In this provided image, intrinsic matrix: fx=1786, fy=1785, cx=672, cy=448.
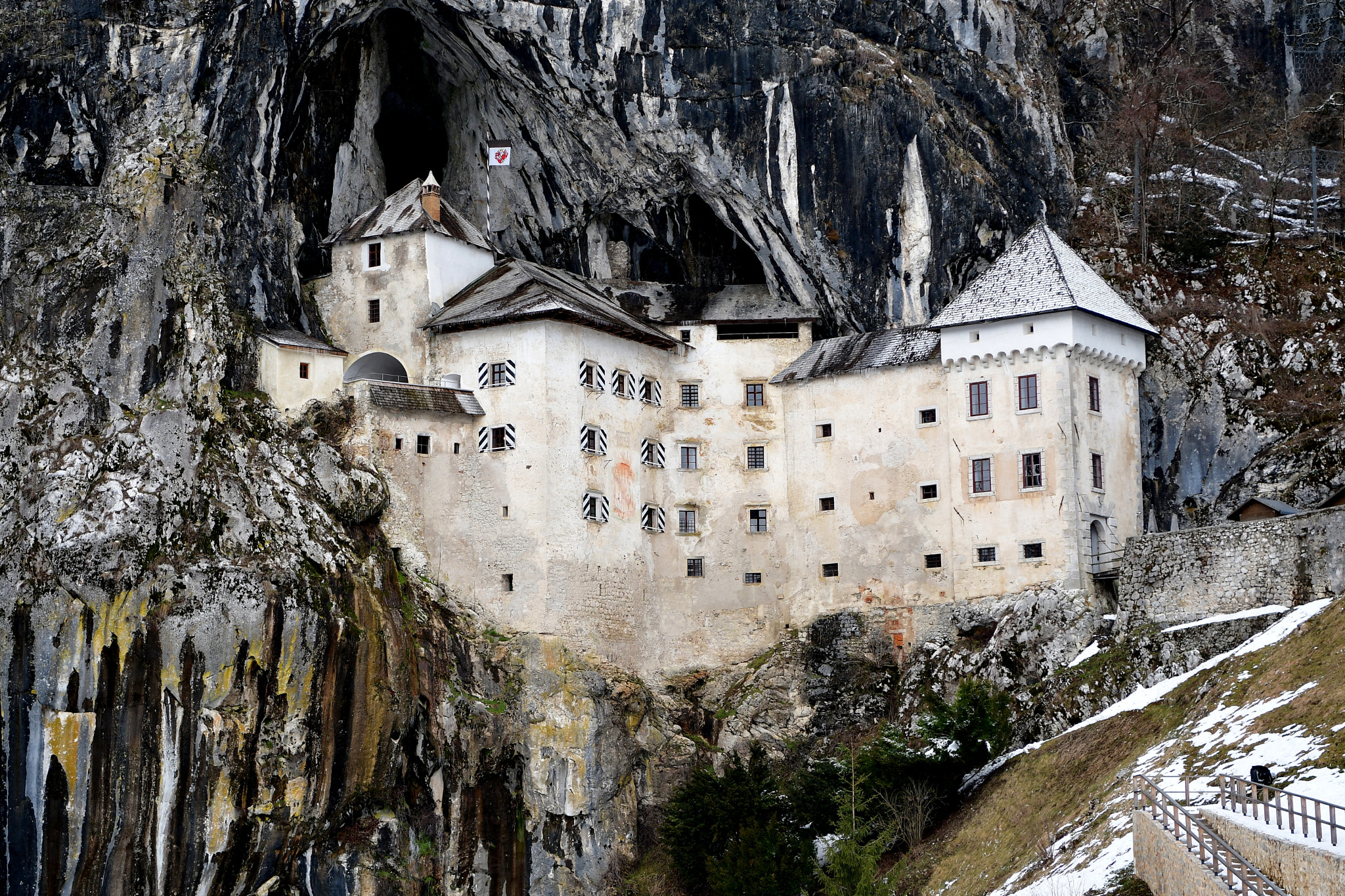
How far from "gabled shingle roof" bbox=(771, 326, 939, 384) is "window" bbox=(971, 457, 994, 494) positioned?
4.40m

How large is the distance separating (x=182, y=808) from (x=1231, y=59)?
200ft

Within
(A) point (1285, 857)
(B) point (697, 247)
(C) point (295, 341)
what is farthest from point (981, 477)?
(A) point (1285, 857)

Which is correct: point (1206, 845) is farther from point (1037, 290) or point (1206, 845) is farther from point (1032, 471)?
point (1037, 290)

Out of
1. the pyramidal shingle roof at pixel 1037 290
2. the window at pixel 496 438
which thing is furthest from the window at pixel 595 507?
the pyramidal shingle roof at pixel 1037 290

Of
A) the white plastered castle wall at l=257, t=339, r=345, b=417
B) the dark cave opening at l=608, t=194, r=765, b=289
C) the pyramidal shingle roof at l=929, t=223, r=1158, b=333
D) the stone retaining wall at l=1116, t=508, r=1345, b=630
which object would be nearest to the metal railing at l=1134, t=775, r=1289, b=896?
the stone retaining wall at l=1116, t=508, r=1345, b=630

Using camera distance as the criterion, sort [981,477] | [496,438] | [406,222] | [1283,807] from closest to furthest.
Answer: [1283,807], [981,477], [496,438], [406,222]

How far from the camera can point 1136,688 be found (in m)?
51.8

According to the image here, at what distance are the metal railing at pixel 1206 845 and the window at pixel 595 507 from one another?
3025 cm

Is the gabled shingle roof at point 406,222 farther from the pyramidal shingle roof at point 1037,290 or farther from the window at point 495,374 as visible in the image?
the pyramidal shingle roof at point 1037,290

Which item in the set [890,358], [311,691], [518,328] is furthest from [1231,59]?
[311,691]

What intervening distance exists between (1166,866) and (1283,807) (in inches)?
100

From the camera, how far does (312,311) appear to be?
66875 millimetres

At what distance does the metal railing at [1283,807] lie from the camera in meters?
27.8

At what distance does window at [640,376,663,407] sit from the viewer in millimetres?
66625
